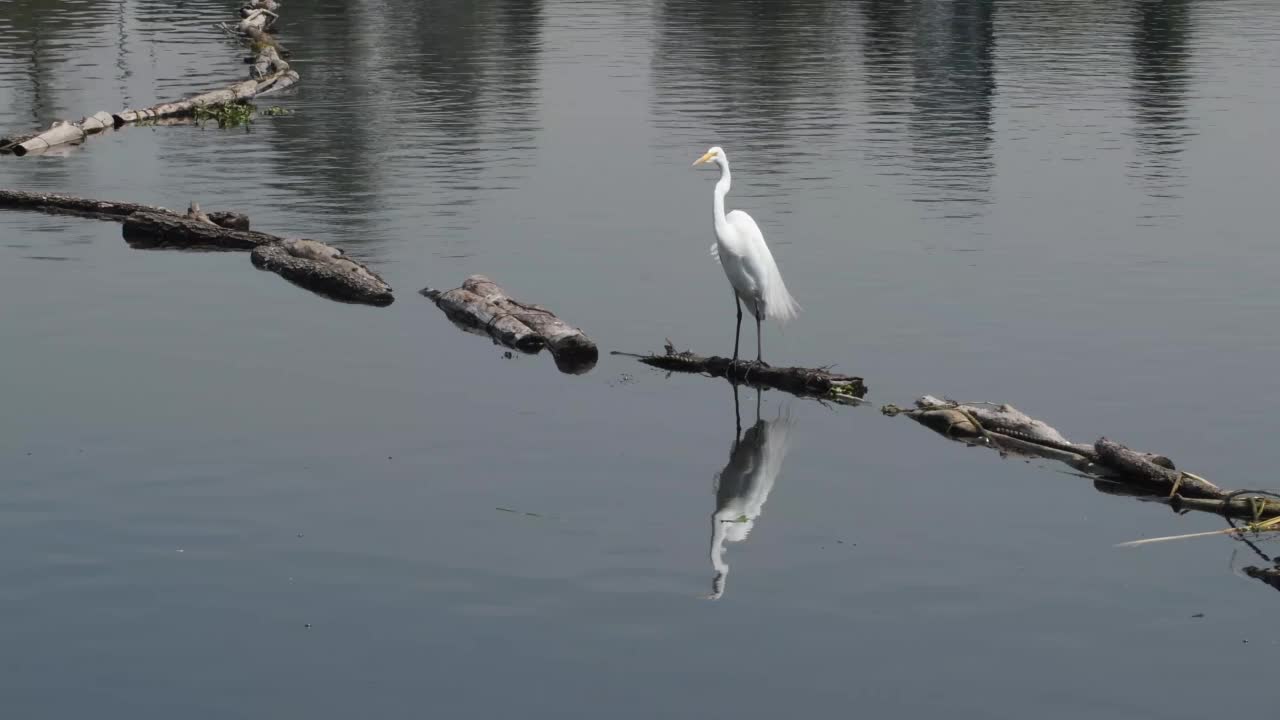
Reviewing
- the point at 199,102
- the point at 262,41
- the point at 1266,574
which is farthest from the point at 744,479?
the point at 262,41

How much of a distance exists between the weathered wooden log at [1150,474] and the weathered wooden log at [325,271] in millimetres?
13739

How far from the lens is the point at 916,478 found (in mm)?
20266

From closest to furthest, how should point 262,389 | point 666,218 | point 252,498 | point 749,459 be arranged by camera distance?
point 252,498 → point 749,459 → point 262,389 → point 666,218

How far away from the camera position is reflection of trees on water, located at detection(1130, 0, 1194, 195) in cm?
4497

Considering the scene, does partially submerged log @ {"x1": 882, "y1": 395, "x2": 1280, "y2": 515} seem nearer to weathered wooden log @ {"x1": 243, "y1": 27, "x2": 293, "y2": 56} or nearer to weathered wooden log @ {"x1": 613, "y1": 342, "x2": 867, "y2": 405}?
weathered wooden log @ {"x1": 613, "y1": 342, "x2": 867, "y2": 405}

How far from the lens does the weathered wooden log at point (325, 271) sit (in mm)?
29094

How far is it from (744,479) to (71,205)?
21254mm

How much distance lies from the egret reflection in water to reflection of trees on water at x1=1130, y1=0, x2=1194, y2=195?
2210 centimetres

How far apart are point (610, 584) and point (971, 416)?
664 cm

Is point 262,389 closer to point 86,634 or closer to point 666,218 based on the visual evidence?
point 86,634

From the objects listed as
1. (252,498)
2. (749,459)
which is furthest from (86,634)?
(749,459)

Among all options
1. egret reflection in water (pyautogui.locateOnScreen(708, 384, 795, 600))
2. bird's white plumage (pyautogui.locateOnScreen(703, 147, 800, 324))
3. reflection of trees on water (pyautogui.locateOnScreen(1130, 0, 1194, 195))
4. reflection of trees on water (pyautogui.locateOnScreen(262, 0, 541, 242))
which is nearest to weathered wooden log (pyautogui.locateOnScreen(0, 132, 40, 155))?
reflection of trees on water (pyautogui.locateOnScreen(262, 0, 541, 242))

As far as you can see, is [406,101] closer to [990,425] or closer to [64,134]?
[64,134]

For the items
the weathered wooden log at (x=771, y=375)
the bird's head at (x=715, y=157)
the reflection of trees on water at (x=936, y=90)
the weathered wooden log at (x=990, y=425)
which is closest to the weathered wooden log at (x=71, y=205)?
the bird's head at (x=715, y=157)
